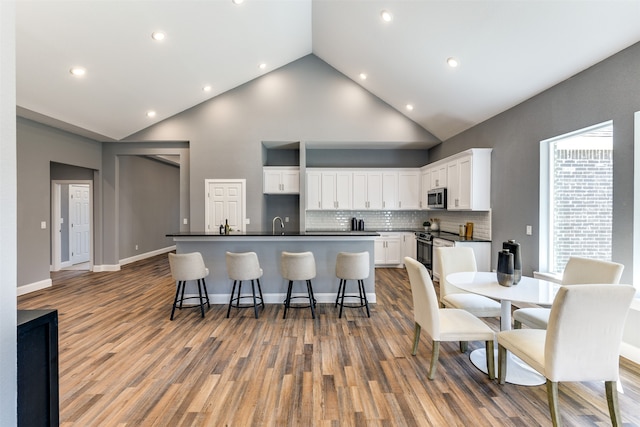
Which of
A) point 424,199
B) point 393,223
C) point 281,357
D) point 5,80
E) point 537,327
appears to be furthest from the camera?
point 393,223

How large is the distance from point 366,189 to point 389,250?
4.87ft

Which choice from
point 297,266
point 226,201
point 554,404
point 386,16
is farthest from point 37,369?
point 226,201

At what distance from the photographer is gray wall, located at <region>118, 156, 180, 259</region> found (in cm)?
736

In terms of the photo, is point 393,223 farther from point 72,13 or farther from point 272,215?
point 72,13

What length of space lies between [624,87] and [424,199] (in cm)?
424

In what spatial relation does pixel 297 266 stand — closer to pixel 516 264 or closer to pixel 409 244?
pixel 516 264

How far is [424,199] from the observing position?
698 cm

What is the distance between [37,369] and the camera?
119 cm

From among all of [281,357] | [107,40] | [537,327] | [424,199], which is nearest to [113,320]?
[281,357]

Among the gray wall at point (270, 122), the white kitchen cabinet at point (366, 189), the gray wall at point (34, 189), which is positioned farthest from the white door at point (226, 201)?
the gray wall at point (34, 189)

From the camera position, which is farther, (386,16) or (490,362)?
(386,16)

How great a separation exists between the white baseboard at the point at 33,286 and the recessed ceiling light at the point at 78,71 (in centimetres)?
346

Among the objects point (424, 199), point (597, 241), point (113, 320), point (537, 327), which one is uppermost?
point (424, 199)

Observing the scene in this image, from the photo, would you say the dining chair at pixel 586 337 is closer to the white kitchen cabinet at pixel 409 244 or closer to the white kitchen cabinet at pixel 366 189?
the white kitchen cabinet at pixel 409 244
